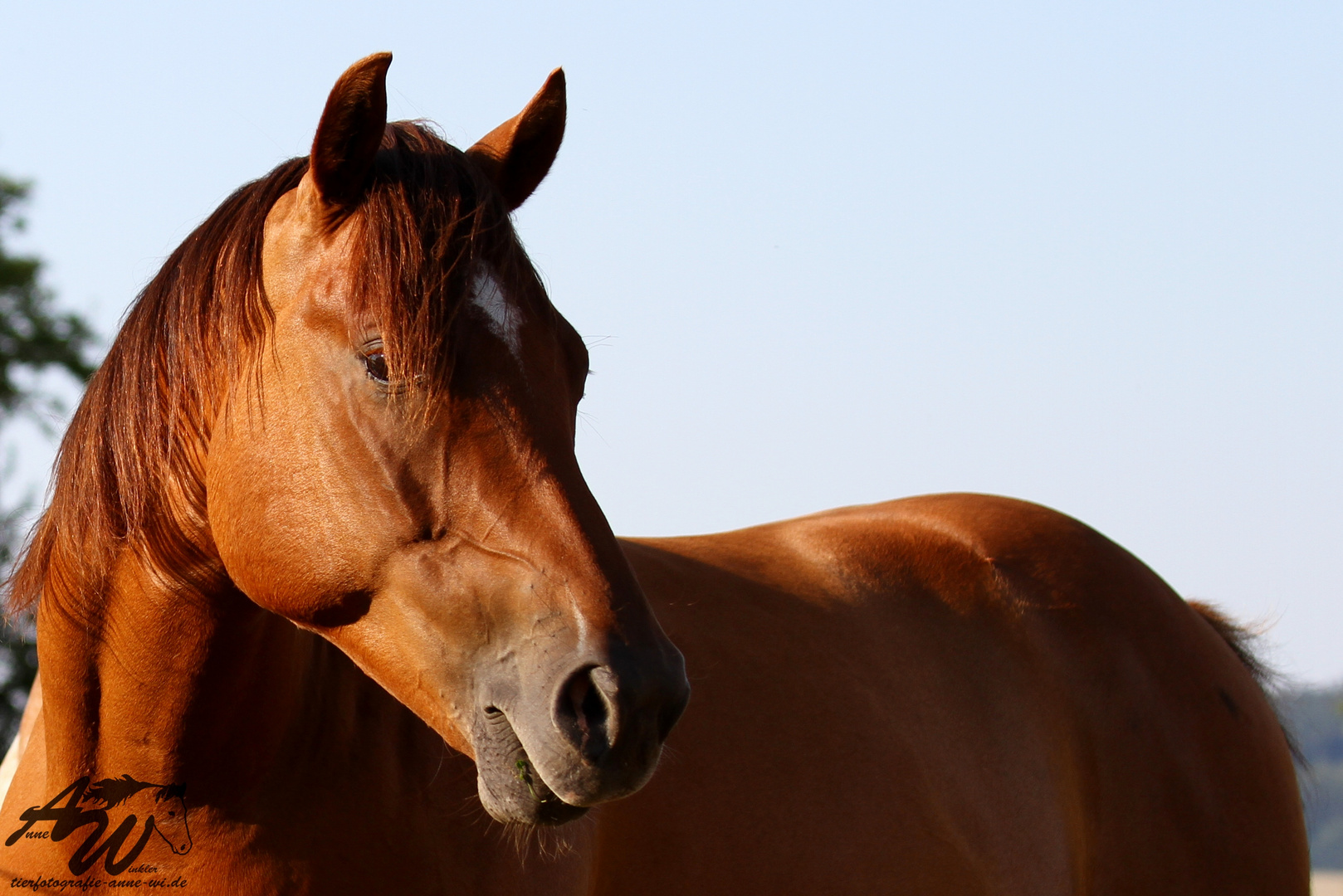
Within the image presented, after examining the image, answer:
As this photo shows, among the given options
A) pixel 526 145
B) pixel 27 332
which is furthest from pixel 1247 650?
pixel 27 332

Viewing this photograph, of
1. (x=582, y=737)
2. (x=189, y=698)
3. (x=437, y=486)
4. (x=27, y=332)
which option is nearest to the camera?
(x=582, y=737)

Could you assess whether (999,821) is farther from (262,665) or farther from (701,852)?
(262,665)

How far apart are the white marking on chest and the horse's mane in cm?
3

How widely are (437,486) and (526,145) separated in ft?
2.78

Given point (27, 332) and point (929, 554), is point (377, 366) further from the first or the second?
point (27, 332)

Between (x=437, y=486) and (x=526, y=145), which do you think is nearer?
(x=437, y=486)

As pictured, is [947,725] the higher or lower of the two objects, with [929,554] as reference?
lower

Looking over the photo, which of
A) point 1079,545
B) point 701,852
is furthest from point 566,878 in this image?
point 1079,545

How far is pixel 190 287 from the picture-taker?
7.90 ft

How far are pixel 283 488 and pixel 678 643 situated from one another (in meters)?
1.24

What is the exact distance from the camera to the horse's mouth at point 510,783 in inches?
76.2

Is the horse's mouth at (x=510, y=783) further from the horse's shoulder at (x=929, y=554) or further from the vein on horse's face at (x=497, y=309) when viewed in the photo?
the horse's shoulder at (x=929, y=554)

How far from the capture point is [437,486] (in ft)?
Result: 6.81

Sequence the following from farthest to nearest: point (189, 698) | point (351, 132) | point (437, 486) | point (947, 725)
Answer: point (947, 725) → point (189, 698) → point (351, 132) → point (437, 486)
